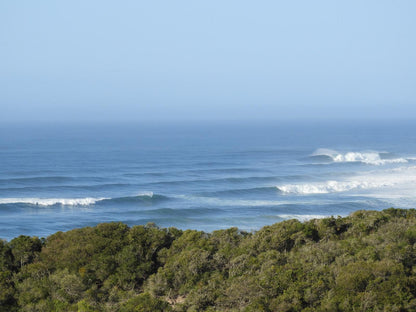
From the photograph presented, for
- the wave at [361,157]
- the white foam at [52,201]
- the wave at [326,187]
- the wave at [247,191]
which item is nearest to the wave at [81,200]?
the white foam at [52,201]

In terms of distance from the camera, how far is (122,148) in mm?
75625

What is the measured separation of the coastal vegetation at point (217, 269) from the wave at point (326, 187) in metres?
24.4

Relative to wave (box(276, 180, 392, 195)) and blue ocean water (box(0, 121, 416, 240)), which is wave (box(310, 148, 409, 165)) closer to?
blue ocean water (box(0, 121, 416, 240))

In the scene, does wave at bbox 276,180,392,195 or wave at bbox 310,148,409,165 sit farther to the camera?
wave at bbox 310,148,409,165

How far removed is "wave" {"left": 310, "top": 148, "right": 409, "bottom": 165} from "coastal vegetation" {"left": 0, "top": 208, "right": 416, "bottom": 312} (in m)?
43.8

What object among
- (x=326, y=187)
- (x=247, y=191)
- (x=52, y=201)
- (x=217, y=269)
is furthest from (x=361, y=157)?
(x=217, y=269)

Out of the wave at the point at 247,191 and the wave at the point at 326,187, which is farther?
the wave at the point at 326,187

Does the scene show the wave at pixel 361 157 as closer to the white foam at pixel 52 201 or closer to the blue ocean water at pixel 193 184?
the blue ocean water at pixel 193 184

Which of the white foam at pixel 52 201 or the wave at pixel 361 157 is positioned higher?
the wave at pixel 361 157

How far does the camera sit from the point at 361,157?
66.2 meters

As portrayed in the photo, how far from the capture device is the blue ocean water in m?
37.6

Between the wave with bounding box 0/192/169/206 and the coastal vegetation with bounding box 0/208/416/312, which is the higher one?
the coastal vegetation with bounding box 0/208/416/312

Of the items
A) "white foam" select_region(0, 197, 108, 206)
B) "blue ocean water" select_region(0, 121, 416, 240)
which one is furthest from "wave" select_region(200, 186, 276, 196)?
"white foam" select_region(0, 197, 108, 206)

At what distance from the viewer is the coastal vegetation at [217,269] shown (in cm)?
1368
